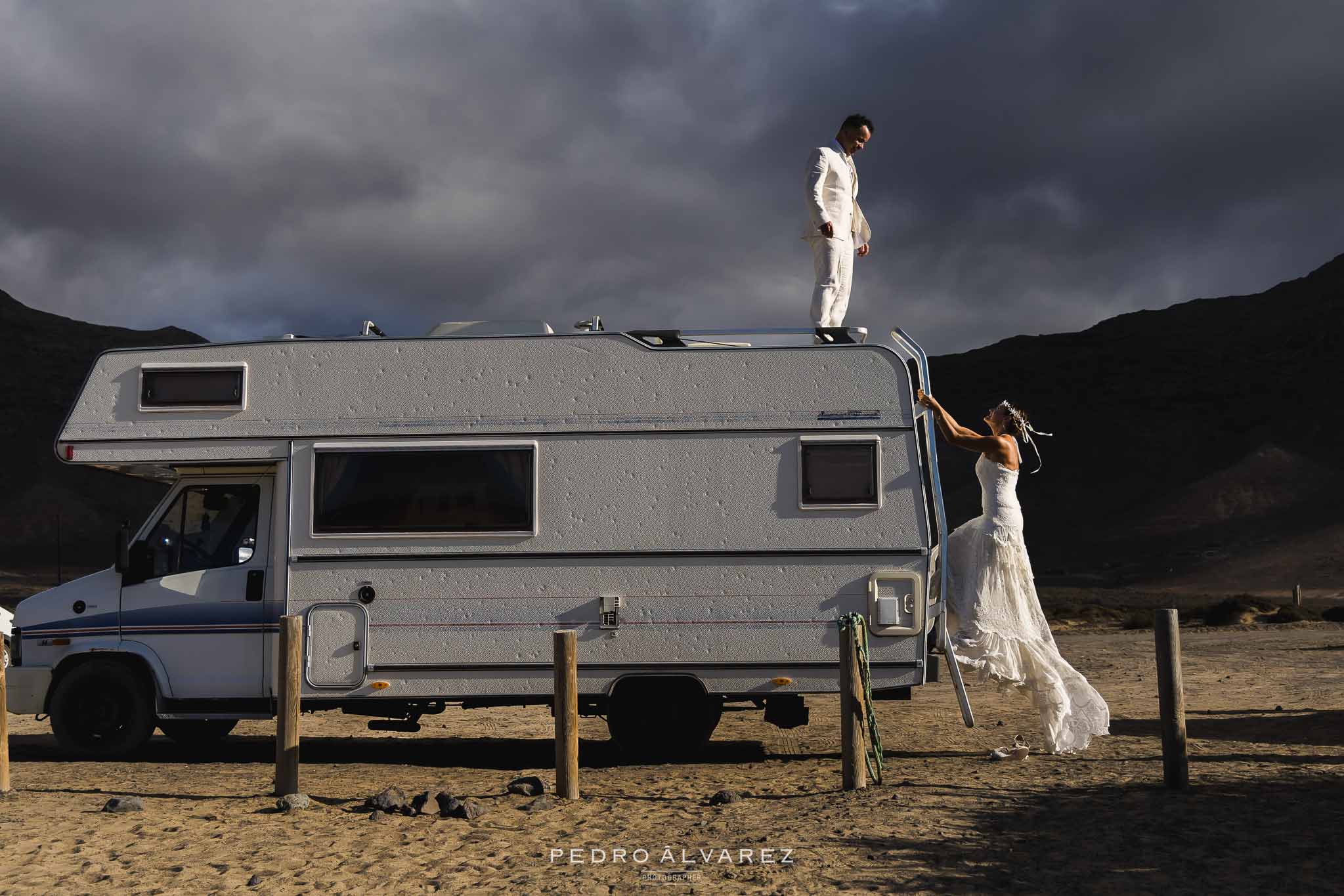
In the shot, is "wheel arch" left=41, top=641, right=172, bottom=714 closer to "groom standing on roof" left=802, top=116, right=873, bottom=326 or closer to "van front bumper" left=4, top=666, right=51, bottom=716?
"van front bumper" left=4, top=666, right=51, bottom=716

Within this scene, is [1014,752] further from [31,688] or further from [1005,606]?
[31,688]

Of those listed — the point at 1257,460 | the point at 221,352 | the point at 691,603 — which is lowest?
the point at 691,603

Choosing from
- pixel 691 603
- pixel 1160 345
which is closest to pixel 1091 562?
pixel 1160 345

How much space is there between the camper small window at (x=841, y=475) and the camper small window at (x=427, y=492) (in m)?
2.05

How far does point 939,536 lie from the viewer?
345 inches

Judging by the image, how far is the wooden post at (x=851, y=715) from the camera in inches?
294

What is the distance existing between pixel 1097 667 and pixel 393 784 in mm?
12192

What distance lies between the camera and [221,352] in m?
9.10

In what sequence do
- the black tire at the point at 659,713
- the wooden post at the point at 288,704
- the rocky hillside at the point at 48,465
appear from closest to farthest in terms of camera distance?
1. the wooden post at the point at 288,704
2. the black tire at the point at 659,713
3. the rocky hillside at the point at 48,465

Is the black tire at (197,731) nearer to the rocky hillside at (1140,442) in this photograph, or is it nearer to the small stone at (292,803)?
the small stone at (292,803)

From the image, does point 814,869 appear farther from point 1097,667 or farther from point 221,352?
point 1097,667

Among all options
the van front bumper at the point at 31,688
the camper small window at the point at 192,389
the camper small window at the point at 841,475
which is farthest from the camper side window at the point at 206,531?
the camper small window at the point at 841,475

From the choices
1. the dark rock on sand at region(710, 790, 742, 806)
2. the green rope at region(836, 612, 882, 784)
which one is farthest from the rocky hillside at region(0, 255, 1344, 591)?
the dark rock on sand at region(710, 790, 742, 806)

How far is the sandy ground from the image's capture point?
5.79 m
